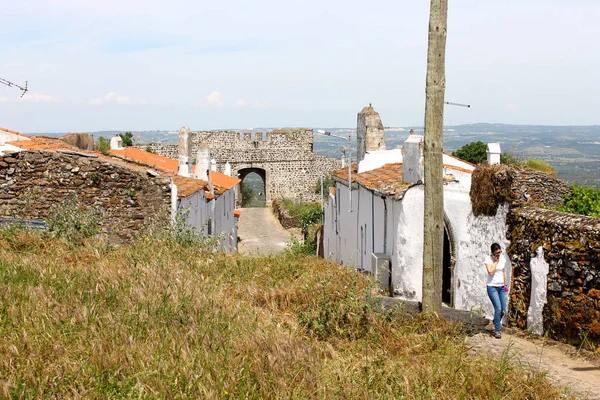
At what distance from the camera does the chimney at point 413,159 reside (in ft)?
53.5

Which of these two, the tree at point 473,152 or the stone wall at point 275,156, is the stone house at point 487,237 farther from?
the stone wall at point 275,156

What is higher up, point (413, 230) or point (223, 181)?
point (413, 230)

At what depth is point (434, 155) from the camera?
8945 mm

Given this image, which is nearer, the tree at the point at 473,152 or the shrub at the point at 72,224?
the shrub at the point at 72,224

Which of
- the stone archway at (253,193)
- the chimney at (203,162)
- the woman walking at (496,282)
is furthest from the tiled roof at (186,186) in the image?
the stone archway at (253,193)

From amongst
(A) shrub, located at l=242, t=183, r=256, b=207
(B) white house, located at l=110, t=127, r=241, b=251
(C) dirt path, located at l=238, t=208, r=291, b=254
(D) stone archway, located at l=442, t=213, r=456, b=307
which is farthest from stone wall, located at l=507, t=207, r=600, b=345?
(A) shrub, located at l=242, t=183, r=256, b=207

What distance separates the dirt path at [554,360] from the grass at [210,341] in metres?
0.79

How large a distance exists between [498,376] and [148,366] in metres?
3.11

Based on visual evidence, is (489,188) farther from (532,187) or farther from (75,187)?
(75,187)

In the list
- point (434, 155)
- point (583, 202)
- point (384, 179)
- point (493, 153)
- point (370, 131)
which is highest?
point (370, 131)

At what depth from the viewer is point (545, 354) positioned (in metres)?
9.57

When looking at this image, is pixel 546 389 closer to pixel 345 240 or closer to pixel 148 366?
pixel 148 366

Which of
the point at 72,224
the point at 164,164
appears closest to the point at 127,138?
the point at 164,164

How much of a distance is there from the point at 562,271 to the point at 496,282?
44.6 inches
